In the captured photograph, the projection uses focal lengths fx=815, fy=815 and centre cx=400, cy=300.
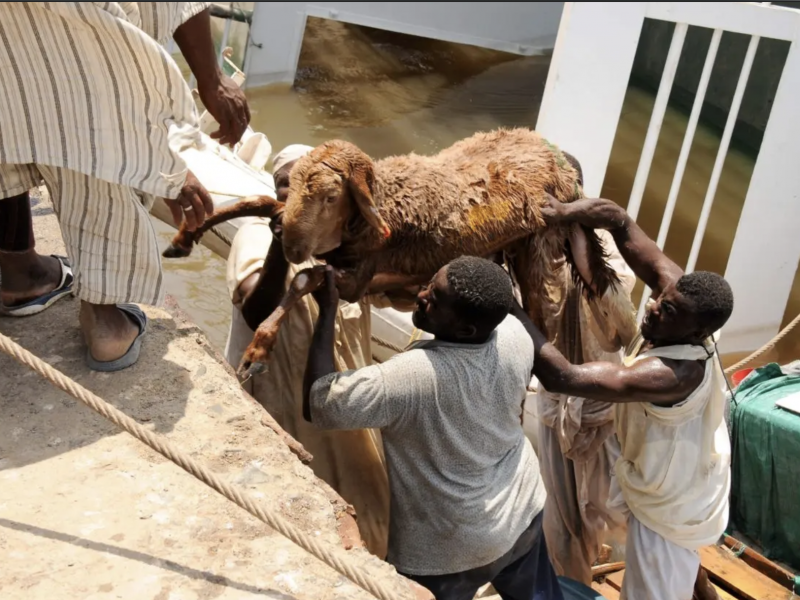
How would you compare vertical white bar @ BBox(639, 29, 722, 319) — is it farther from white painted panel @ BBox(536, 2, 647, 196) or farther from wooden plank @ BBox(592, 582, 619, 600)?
wooden plank @ BBox(592, 582, 619, 600)

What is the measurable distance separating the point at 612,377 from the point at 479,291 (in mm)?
775

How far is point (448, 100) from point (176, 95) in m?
10.6

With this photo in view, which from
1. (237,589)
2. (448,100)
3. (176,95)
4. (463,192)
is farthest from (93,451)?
(448,100)

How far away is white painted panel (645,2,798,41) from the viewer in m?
5.67

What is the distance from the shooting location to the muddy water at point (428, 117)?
314 inches

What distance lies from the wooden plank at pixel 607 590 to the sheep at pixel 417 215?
1752mm

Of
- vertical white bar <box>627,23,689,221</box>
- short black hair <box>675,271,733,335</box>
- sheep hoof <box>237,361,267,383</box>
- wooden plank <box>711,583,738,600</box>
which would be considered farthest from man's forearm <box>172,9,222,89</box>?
vertical white bar <box>627,23,689,221</box>

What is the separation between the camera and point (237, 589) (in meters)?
2.13

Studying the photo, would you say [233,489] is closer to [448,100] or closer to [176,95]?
[176,95]

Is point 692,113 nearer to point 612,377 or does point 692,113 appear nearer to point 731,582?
point 731,582

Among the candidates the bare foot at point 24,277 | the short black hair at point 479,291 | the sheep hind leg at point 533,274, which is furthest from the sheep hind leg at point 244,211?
the sheep hind leg at point 533,274

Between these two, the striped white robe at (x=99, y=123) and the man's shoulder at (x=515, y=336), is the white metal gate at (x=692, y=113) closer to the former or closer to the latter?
the man's shoulder at (x=515, y=336)

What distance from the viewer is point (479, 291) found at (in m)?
2.42

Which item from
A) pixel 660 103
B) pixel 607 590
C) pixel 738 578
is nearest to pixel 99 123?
pixel 607 590
